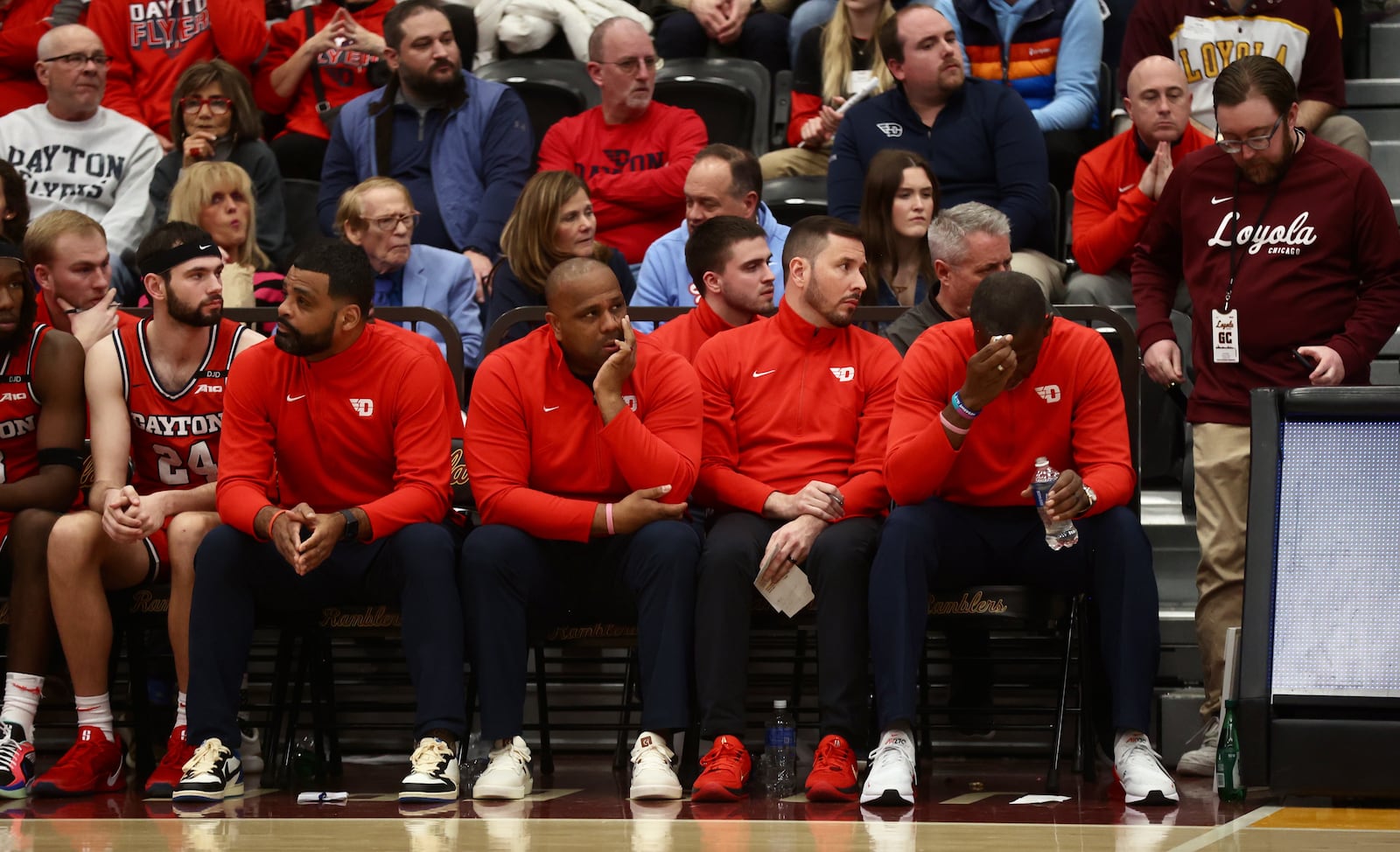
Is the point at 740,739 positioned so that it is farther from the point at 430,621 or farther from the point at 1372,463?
the point at 1372,463

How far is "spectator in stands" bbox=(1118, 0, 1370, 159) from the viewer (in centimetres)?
672

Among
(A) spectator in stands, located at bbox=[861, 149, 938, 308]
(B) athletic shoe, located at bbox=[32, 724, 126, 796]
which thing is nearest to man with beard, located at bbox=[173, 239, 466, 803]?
(B) athletic shoe, located at bbox=[32, 724, 126, 796]

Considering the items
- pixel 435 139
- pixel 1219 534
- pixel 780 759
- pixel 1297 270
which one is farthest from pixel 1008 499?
pixel 435 139

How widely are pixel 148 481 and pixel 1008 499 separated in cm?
255

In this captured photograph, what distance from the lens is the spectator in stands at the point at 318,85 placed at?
802 cm

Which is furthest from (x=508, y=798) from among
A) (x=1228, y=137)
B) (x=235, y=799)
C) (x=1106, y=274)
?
(x=1106, y=274)

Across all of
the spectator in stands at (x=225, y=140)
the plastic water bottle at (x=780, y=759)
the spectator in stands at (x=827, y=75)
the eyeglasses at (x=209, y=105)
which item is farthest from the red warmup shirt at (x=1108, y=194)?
the eyeglasses at (x=209, y=105)

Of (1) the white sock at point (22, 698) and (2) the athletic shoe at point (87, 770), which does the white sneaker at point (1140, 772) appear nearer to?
(2) the athletic shoe at point (87, 770)

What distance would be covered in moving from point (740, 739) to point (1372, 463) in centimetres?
171

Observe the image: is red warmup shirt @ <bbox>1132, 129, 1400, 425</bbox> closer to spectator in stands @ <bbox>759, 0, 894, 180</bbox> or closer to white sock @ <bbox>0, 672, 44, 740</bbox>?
spectator in stands @ <bbox>759, 0, 894, 180</bbox>

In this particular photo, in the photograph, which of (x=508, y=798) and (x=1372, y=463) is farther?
(x=508, y=798)

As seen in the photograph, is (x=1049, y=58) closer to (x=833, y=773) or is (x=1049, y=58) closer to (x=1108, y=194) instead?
(x=1108, y=194)

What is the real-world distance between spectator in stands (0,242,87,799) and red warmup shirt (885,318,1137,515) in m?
2.41

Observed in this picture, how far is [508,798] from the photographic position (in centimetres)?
452
